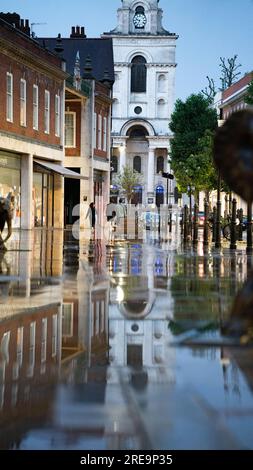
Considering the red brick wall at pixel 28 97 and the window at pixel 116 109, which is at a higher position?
the window at pixel 116 109

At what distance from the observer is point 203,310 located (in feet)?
31.5

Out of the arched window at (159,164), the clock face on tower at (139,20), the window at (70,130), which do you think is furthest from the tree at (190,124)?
the clock face on tower at (139,20)

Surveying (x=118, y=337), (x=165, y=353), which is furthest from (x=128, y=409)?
(x=118, y=337)

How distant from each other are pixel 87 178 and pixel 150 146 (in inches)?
3742

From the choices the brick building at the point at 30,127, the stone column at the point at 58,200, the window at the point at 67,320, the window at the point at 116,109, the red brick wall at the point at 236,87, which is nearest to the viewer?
the window at the point at 67,320

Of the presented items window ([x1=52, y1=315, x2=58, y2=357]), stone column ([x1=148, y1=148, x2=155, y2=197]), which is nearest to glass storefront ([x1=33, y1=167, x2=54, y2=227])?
window ([x1=52, y1=315, x2=58, y2=357])

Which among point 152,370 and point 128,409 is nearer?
point 128,409

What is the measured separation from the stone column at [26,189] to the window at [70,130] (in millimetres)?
12342

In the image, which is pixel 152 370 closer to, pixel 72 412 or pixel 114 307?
pixel 72 412

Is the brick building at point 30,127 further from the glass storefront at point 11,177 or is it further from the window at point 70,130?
the window at point 70,130

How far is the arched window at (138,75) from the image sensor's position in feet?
474

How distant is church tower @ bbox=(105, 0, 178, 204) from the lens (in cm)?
14225

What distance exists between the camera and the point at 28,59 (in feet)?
135
